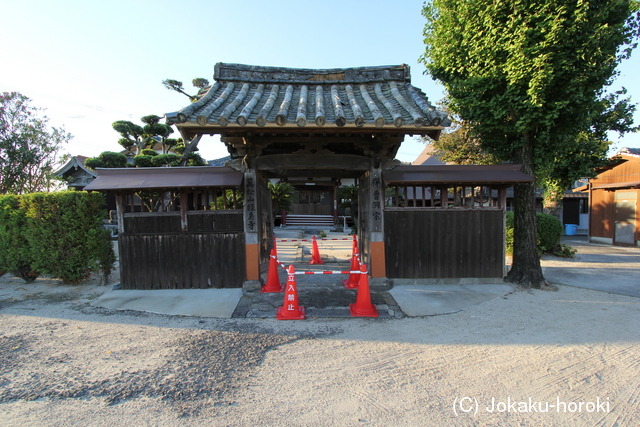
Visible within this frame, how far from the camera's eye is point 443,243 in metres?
7.38

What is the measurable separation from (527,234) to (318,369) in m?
5.89

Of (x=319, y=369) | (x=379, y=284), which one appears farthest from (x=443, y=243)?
(x=319, y=369)

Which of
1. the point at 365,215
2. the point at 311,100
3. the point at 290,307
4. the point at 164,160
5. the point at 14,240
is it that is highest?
the point at 164,160

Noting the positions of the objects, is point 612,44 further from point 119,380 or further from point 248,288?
point 119,380

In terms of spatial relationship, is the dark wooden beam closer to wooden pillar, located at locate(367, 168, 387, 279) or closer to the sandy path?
wooden pillar, located at locate(367, 168, 387, 279)

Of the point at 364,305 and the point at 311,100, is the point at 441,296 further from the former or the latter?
the point at 311,100

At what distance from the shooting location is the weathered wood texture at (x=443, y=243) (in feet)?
24.1

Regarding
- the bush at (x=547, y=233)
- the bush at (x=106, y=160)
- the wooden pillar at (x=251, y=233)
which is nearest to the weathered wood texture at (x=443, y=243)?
the wooden pillar at (x=251, y=233)

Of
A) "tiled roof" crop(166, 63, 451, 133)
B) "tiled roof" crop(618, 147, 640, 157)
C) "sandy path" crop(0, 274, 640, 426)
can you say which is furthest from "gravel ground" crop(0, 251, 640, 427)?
"tiled roof" crop(618, 147, 640, 157)

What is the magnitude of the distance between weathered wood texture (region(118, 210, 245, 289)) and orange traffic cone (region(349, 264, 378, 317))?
105 inches

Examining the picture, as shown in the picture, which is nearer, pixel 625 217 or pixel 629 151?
pixel 625 217

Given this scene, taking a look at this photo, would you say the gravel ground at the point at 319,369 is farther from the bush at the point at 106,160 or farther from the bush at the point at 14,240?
the bush at the point at 106,160

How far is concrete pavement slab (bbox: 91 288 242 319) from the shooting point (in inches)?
225

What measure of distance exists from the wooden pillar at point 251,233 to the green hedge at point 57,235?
11.1 feet
